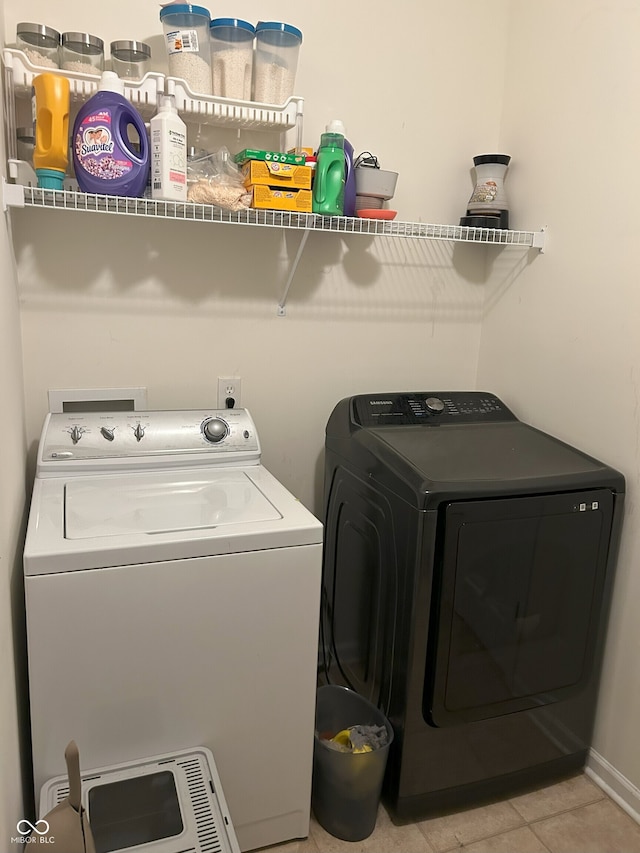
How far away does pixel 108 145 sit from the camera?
5.05 feet

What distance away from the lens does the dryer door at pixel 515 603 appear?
159cm

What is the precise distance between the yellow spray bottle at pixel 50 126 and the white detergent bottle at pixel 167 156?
0.68ft

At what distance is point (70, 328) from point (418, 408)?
1102mm

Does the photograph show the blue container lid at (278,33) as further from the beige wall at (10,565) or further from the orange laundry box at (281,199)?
the beige wall at (10,565)

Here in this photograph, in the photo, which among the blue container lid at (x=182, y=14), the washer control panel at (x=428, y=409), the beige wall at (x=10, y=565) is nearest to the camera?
the beige wall at (x=10, y=565)

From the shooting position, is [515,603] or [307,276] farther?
[307,276]

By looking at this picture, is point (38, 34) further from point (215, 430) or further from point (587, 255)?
point (587, 255)

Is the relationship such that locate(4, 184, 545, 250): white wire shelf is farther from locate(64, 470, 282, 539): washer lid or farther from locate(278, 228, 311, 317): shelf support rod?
locate(64, 470, 282, 539): washer lid

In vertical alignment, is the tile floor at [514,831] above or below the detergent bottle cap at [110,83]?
below

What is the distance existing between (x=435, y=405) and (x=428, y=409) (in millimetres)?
34

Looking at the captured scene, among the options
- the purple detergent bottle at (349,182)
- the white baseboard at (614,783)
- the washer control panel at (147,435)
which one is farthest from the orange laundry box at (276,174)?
the white baseboard at (614,783)

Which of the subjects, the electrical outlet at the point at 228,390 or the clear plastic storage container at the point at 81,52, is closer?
the clear plastic storage container at the point at 81,52

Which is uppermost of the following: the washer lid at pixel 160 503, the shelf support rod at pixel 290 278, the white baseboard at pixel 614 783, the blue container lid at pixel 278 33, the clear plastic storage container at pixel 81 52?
the blue container lid at pixel 278 33

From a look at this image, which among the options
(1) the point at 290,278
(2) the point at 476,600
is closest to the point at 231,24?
(1) the point at 290,278
